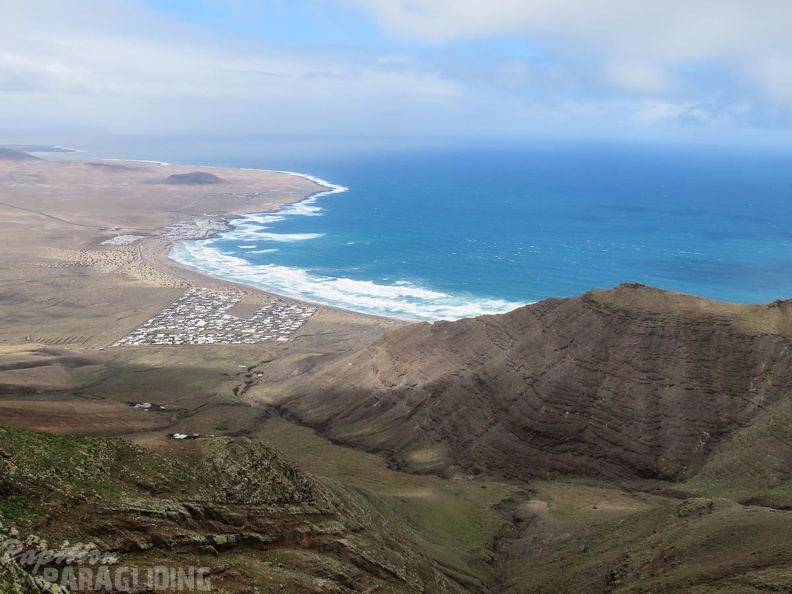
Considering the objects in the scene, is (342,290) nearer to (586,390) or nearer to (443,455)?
(443,455)

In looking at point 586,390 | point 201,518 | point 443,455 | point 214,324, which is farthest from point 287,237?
point 201,518

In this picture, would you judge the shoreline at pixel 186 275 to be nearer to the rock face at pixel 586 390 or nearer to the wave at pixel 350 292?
the wave at pixel 350 292

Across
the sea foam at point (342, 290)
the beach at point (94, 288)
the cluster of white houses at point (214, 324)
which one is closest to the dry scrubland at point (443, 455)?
the cluster of white houses at point (214, 324)

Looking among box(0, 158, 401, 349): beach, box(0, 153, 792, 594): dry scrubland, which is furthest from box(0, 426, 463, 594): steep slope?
box(0, 158, 401, 349): beach

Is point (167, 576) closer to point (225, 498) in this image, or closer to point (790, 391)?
point (225, 498)

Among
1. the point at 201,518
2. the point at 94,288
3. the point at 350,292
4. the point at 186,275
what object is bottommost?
the point at 94,288

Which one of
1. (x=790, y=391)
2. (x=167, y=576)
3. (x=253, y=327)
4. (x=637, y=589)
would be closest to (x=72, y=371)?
(x=253, y=327)
